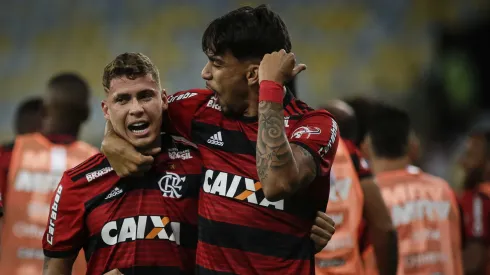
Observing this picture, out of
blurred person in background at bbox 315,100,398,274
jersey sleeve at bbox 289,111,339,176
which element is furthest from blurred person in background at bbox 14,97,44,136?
jersey sleeve at bbox 289,111,339,176

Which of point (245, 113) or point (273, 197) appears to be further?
point (245, 113)

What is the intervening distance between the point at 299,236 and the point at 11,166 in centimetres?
312

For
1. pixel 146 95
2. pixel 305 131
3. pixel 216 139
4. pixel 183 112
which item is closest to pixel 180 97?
pixel 183 112

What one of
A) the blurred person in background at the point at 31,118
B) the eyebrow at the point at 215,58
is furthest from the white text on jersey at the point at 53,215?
the blurred person in background at the point at 31,118

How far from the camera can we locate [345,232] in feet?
18.3

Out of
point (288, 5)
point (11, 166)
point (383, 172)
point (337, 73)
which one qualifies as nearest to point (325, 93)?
point (337, 73)

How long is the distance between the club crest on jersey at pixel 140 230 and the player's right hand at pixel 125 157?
A: 0.64ft

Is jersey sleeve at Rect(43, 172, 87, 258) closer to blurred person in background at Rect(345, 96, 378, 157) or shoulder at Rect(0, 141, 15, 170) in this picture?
shoulder at Rect(0, 141, 15, 170)

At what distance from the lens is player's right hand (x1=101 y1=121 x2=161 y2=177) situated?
3703mm

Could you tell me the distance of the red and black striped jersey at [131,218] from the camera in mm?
3744

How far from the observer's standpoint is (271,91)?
134 inches

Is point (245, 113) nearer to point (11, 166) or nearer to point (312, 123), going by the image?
point (312, 123)

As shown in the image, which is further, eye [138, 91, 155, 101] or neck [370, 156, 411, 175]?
neck [370, 156, 411, 175]

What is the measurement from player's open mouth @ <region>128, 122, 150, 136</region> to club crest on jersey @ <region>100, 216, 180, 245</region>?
344 mm
